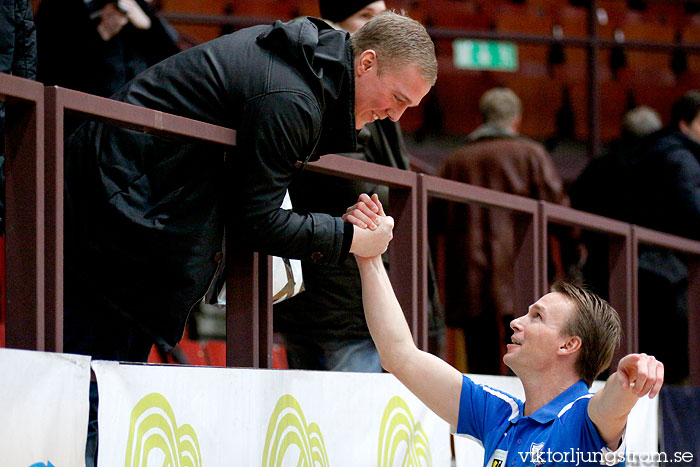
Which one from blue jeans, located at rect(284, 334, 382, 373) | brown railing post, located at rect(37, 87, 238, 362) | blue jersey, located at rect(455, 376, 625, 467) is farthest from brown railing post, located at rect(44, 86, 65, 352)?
blue jeans, located at rect(284, 334, 382, 373)

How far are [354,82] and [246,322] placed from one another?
0.68 m

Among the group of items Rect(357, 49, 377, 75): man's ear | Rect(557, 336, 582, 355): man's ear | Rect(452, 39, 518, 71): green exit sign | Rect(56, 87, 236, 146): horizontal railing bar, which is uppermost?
Rect(452, 39, 518, 71): green exit sign

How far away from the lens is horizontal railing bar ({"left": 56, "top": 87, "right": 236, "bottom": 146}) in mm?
2451

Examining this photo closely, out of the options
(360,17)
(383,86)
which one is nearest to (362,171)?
(383,86)

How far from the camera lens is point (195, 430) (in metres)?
2.67

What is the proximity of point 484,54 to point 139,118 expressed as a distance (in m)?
4.96

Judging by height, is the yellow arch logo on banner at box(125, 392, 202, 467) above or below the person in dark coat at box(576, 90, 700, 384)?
below

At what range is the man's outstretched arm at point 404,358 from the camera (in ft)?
9.93

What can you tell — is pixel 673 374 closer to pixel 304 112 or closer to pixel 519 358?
pixel 519 358

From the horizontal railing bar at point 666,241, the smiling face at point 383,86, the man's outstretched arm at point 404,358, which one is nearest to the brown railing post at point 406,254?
the man's outstretched arm at point 404,358

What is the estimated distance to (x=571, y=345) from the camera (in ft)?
9.68

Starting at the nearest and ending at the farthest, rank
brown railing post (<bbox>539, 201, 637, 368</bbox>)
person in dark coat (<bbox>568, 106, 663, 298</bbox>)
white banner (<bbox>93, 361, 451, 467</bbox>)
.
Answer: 1. white banner (<bbox>93, 361, 451, 467</bbox>)
2. brown railing post (<bbox>539, 201, 637, 368</bbox>)
3. person in dark coat (<bbox>568, 106, 663, 298</bbox>)

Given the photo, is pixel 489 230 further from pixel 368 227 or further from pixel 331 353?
pixel 368 227

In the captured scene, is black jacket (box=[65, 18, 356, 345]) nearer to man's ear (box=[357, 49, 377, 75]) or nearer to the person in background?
man's ear (box=[357, 49, 377, 75])
